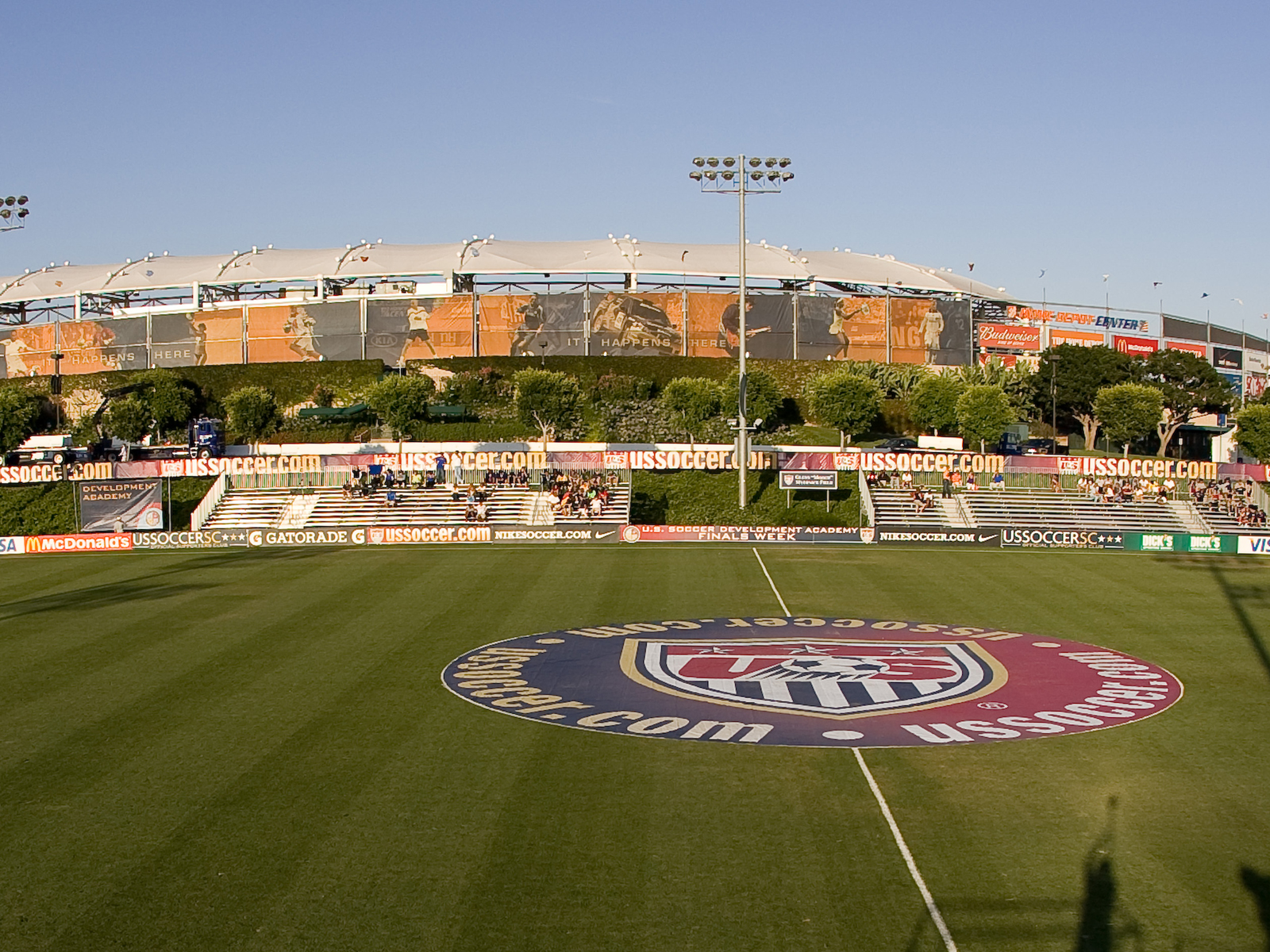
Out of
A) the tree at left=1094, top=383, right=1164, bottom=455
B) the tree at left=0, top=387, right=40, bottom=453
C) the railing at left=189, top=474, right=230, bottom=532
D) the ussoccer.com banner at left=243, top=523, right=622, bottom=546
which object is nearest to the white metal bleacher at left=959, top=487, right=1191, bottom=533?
the ussoccer.com banner at left=243, top=523, right=622, bottom=546

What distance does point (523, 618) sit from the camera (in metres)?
31.6

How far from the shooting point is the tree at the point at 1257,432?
78.1 m

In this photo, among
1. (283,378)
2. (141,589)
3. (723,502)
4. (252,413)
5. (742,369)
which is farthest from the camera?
(283,378)

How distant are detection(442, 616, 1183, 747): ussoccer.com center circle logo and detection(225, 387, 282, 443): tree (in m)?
56.6

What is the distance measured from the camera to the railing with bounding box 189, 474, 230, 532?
2249 inches

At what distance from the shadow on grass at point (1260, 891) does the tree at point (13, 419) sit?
254ft

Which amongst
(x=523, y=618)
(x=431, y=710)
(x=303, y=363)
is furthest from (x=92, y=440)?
(x=431, y=710)

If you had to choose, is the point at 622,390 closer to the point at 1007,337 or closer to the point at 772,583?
the point at 1007,337

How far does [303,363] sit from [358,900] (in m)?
84.3

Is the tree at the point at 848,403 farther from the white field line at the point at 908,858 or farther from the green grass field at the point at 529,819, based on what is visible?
the white field line at the point at 908,858

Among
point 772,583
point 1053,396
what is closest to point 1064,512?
point 772,583

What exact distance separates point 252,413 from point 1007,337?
70851 millimetres

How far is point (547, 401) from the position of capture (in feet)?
250

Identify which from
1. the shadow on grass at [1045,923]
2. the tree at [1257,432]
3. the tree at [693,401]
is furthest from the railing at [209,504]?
the tree at [1257,432]
